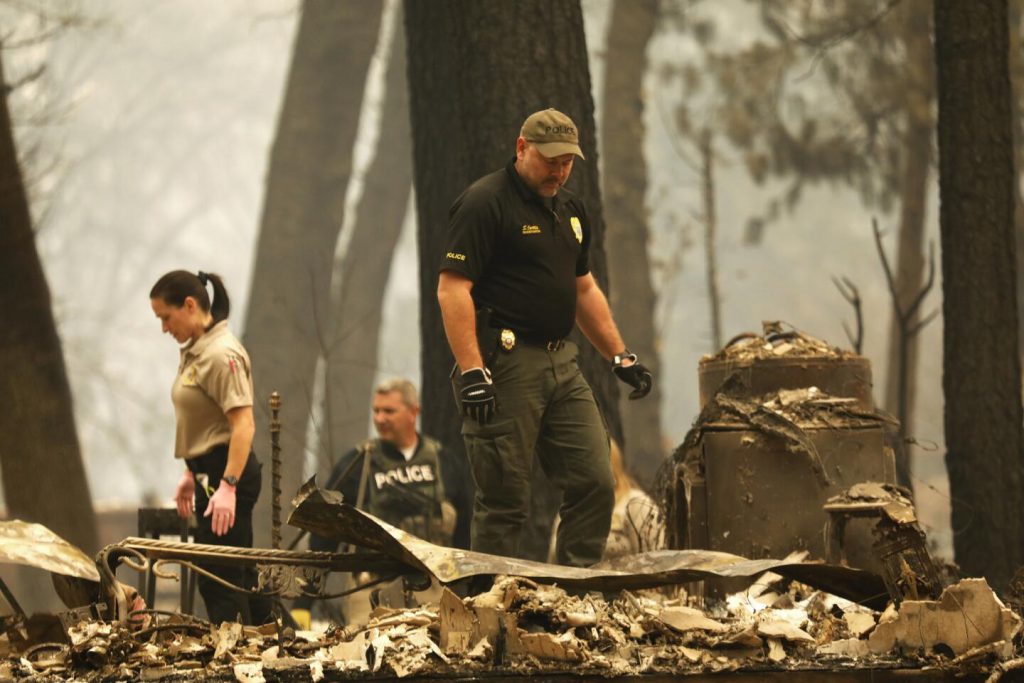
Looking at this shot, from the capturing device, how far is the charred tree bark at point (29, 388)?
10.1 meters

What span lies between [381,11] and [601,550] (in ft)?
45.2

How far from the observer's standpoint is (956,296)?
859 cm

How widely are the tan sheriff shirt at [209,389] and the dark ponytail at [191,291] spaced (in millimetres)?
98

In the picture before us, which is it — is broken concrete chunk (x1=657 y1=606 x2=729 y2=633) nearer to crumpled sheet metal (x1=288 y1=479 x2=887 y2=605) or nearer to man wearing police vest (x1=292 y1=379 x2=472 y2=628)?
crumpled sheet metal (x1=288 y1=479 x2=887 y2=605)

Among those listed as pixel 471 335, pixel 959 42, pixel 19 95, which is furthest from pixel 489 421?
pixel 19 95

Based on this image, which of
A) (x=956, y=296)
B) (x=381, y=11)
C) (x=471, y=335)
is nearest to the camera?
(x=471, y=335)

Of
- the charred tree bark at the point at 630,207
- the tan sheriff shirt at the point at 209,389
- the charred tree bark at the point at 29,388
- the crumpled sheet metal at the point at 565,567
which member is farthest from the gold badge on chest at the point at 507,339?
the charred tree bark at the point at 630,207

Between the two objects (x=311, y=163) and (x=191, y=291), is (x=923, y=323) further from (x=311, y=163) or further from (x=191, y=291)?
(x=311, y=163)

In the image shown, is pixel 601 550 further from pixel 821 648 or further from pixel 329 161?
pixel 329 161

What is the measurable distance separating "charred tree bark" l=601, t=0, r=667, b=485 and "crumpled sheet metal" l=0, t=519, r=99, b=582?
1348 centimetres

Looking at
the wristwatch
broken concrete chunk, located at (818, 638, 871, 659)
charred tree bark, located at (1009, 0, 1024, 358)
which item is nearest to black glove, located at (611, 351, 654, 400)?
the wristwatch

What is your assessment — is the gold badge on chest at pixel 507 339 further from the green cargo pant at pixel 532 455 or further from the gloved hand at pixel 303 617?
the gloved hand at pixel 303 617

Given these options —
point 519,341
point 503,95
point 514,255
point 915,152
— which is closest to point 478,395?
point 519,341

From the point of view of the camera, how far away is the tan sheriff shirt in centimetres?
670
